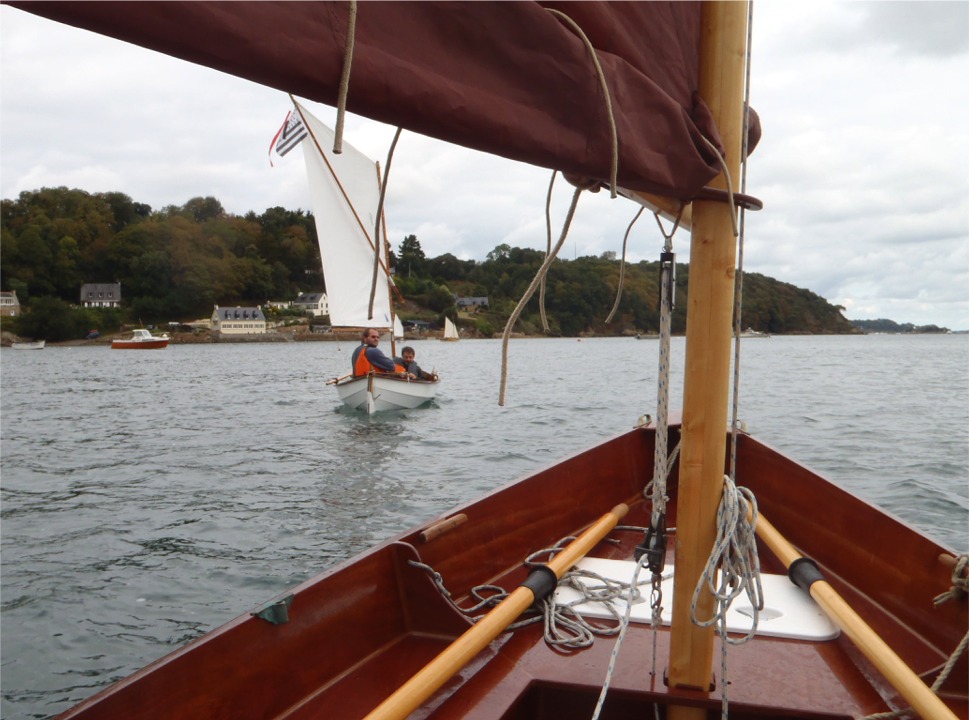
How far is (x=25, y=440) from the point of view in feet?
50.0

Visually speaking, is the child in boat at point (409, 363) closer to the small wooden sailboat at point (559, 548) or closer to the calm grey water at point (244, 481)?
the calm grey water at point (244, 481)

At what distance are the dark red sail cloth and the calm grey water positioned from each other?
182 inches

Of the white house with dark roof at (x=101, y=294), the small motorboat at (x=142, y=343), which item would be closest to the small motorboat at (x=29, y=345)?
the small motorboat at (x=142, y=343)

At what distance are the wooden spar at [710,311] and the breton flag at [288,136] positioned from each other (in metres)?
16.2

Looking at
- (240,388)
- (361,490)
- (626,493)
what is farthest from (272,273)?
(626,493)

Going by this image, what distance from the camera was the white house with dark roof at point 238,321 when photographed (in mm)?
91312

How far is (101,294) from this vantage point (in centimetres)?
9425

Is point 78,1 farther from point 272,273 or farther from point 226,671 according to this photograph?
point 272,273

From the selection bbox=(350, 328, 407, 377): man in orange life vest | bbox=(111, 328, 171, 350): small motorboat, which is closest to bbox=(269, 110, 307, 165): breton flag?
bbox=(350, 328, 407, 377): man in orange life vest

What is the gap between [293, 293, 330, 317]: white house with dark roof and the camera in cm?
10238

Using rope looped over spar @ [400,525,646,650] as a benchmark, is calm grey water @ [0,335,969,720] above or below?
below

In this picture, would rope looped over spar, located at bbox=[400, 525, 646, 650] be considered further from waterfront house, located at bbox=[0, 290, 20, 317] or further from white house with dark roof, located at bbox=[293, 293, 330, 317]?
waterfront house, located at bbox=[0, 290, 20, 317]

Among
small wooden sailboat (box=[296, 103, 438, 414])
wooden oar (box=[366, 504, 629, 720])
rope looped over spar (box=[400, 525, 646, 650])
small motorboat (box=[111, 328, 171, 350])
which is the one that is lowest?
small motorboat (box=[111, 328, 171, 350])

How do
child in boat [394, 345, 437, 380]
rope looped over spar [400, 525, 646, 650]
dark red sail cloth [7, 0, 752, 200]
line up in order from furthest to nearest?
1. child in boat [394, 345, 437, 380]
2. rope looped over spar [400, 525, 646, 650]
3. dark red sail cloth [7, 0, 752, 200]
